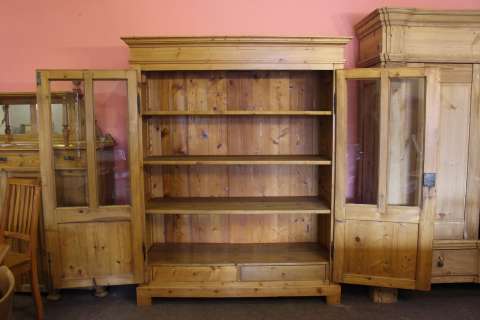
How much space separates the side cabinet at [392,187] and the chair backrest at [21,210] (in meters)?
2.16

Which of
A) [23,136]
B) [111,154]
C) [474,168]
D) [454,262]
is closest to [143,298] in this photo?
[111,154]

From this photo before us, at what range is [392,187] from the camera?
2.66 metres

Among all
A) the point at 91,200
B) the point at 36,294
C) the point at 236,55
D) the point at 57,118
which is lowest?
the point at 36,294

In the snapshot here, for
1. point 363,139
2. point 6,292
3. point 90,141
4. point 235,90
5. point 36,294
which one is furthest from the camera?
point 235,90

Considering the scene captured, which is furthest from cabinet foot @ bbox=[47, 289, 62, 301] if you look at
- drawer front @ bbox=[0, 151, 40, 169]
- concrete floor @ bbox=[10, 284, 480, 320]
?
drawer front @ bbox=[0, 151, 40, 169]

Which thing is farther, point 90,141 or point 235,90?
point 235,90

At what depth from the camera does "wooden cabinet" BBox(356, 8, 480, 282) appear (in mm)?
2619

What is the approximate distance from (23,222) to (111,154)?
0.77 meters

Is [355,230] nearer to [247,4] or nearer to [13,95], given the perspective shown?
[247,4]

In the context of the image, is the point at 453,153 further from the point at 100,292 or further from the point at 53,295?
the point at 53,295

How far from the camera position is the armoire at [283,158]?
257 cm

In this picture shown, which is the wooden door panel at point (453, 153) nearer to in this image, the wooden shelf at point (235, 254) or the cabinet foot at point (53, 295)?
the wooden shelf at point (235, 254)

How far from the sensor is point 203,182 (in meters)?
3.09

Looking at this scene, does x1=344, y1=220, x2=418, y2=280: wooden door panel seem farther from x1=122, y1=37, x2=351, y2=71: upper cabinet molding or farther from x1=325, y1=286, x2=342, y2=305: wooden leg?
x1=122, y1=37, x2=351, y2=71: upper cabinet molding
